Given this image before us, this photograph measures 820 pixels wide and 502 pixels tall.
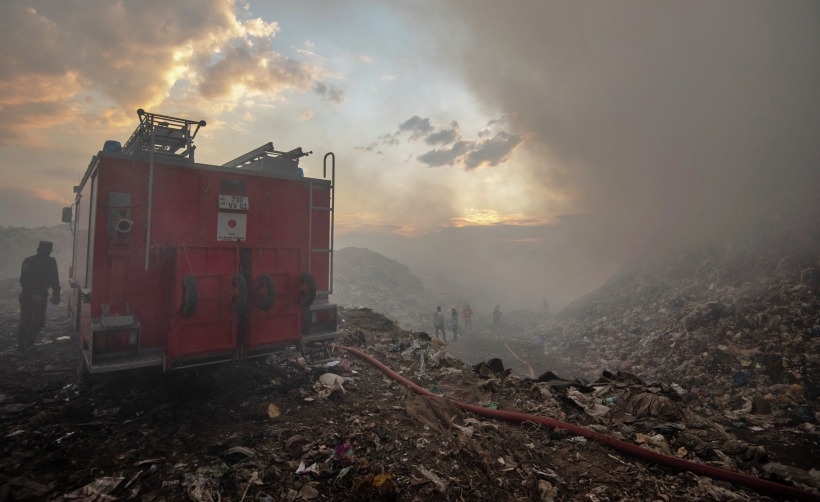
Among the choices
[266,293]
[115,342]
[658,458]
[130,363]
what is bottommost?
[658,458]

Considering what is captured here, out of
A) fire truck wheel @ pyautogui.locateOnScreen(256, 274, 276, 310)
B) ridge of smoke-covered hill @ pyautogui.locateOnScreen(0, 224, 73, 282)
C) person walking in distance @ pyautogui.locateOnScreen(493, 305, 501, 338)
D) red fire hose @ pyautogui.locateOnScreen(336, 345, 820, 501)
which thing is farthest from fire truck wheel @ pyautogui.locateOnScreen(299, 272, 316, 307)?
ridge of smoke-covered hill @ pyautogui.locateOnScreen(0, 224, 73, 282)

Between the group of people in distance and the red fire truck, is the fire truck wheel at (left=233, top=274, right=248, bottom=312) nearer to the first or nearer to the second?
the red fire truck

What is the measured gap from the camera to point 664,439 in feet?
14.0

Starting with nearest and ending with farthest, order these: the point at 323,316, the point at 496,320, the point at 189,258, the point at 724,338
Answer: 1. the point at 189,258
2. the point at 323,316
3. the point at 724,338
4. the point at 496,320

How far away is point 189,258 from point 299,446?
271cm

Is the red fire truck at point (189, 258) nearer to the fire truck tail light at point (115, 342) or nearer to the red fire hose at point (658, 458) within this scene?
the fire truck tail light at point (115, 342)

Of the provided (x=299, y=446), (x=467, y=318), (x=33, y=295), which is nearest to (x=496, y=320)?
(x=467, y=318)

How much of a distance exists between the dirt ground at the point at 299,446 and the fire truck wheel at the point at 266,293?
4.22 feet

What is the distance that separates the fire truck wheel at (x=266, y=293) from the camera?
→ 15.9ft

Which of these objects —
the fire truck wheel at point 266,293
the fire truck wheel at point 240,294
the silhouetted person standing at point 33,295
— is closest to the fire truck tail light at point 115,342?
the fire truck wheel at point 240,294

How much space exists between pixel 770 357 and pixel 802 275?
5.03 meters

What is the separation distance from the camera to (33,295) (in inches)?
287

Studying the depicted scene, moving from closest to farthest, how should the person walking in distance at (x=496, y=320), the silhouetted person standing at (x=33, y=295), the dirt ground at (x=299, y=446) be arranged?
the dirt ground at (x=299, y=446) < the silhouetted person standing at (x=33, y=295) < the person walking in distance at (x=496, y=320)

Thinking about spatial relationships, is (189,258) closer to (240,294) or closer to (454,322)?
(240,294)
